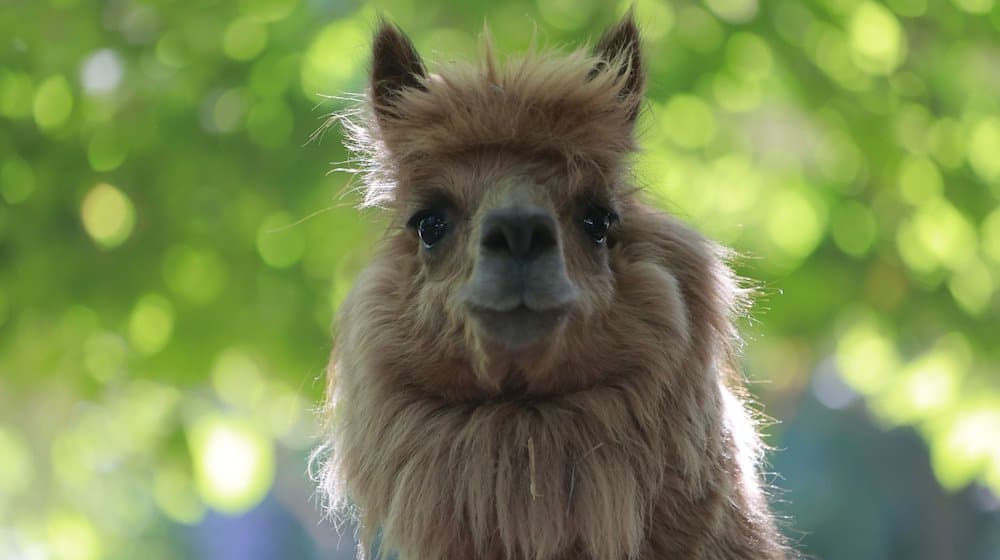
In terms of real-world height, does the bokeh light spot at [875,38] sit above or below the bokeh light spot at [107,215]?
above

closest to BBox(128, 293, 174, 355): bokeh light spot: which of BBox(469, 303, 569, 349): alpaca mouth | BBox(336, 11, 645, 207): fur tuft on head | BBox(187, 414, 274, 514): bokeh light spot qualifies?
BBox(187, 414, 274, 514): bokeh light spot

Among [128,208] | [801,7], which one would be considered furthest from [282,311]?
[801,7]

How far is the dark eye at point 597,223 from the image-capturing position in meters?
2.58

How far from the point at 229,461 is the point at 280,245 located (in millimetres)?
1097

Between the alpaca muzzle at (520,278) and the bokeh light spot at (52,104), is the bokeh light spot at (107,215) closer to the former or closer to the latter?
the bokeh light spot at (52,104)

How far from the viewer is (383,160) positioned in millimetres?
2836

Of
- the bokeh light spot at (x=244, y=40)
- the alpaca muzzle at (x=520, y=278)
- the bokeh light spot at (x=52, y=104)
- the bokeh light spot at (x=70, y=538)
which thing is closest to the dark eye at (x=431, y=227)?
the alpaca muzzle at (x=520, y=278)

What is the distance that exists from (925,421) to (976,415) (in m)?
0.35

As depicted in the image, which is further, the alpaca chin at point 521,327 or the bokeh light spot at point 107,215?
the bokeh light spot at point 107,215

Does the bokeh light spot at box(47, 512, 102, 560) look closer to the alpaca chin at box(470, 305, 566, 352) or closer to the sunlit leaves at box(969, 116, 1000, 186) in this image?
the alpaca chin at box(470, 305, 566, 352)

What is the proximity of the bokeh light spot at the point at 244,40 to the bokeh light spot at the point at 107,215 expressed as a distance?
0.85 metres

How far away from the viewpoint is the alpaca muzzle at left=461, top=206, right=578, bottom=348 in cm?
227

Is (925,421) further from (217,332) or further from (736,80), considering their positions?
(217,332)

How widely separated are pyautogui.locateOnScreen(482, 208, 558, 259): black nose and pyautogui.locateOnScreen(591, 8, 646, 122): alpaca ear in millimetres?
571
